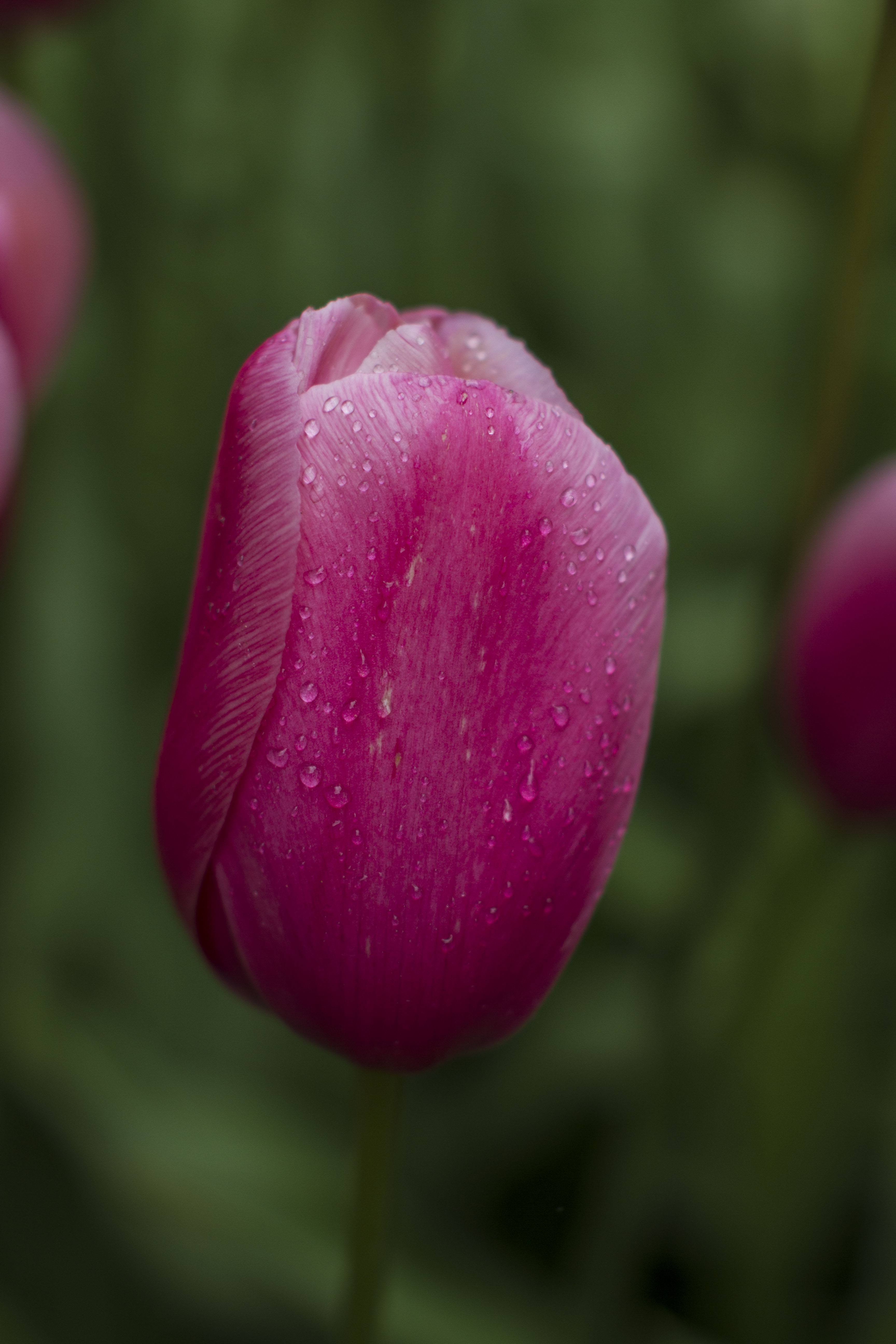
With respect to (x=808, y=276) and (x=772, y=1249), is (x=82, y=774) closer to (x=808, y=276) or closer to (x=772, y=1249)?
(x=772, y=1249)

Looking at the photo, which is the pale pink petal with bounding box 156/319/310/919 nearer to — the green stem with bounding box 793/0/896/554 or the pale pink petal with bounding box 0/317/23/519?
the pale pink petal with bounding box 0/317/23/519

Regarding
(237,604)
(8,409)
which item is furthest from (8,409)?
(237,604)

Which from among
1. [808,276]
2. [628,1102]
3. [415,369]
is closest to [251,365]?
[415,369]

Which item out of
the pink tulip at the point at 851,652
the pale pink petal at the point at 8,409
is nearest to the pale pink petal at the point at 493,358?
the pale pink petal at the point at 8,409

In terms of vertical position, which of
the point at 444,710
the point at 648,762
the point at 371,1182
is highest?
the point at 444,710

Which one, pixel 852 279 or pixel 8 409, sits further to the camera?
pixel 852 279

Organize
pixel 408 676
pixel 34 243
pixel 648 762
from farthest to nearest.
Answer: pixel 648 762 → pixel 34 243 → pixel 408 676

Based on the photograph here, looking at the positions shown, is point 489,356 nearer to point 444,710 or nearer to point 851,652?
point 444,710

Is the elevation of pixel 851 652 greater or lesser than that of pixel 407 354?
lesser
